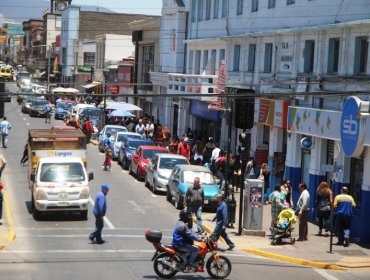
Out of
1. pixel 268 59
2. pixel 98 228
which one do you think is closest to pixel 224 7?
pixel 268 59

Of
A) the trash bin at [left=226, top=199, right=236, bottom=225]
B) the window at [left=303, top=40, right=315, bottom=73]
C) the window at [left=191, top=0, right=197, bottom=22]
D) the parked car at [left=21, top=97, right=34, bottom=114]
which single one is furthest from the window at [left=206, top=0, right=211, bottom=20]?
the parked car at [left=21, top=97, right=34, bottom=114]

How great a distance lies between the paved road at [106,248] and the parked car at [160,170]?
1.70ft

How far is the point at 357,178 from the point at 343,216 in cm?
297

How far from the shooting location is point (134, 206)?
96.0ft

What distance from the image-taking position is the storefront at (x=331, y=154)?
78.5 ft

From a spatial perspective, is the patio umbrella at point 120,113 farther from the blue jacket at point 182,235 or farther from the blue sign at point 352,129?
the blue jacket at point 182,235

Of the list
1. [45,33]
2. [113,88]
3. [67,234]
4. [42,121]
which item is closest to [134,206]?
[67,234]

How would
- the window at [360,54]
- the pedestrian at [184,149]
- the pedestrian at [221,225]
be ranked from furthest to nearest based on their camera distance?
1. the pedestrian at [184,149]
2. the window at [360,54]
3. the pedestrian at [221,225]

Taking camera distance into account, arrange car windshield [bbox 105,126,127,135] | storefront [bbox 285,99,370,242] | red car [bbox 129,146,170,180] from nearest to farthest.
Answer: storefront [bbox 285,99,370,242] < red car [bbox 129,146,170,180] < car windshield [bbox 105,126,127,135]

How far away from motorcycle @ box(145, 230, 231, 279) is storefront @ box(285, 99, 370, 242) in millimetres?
7521

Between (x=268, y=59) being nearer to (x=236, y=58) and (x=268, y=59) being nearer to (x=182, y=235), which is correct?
(x=236, y=58)

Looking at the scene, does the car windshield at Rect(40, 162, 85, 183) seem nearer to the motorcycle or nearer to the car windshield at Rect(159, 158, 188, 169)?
the car windshield at Rect(159, 158, 188, 169)

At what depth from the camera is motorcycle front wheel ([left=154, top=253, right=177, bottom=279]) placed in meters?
17.3

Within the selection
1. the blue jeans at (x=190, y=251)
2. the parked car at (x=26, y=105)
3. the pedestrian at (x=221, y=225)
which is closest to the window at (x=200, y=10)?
the pedestrian at (x=221, y=225)
